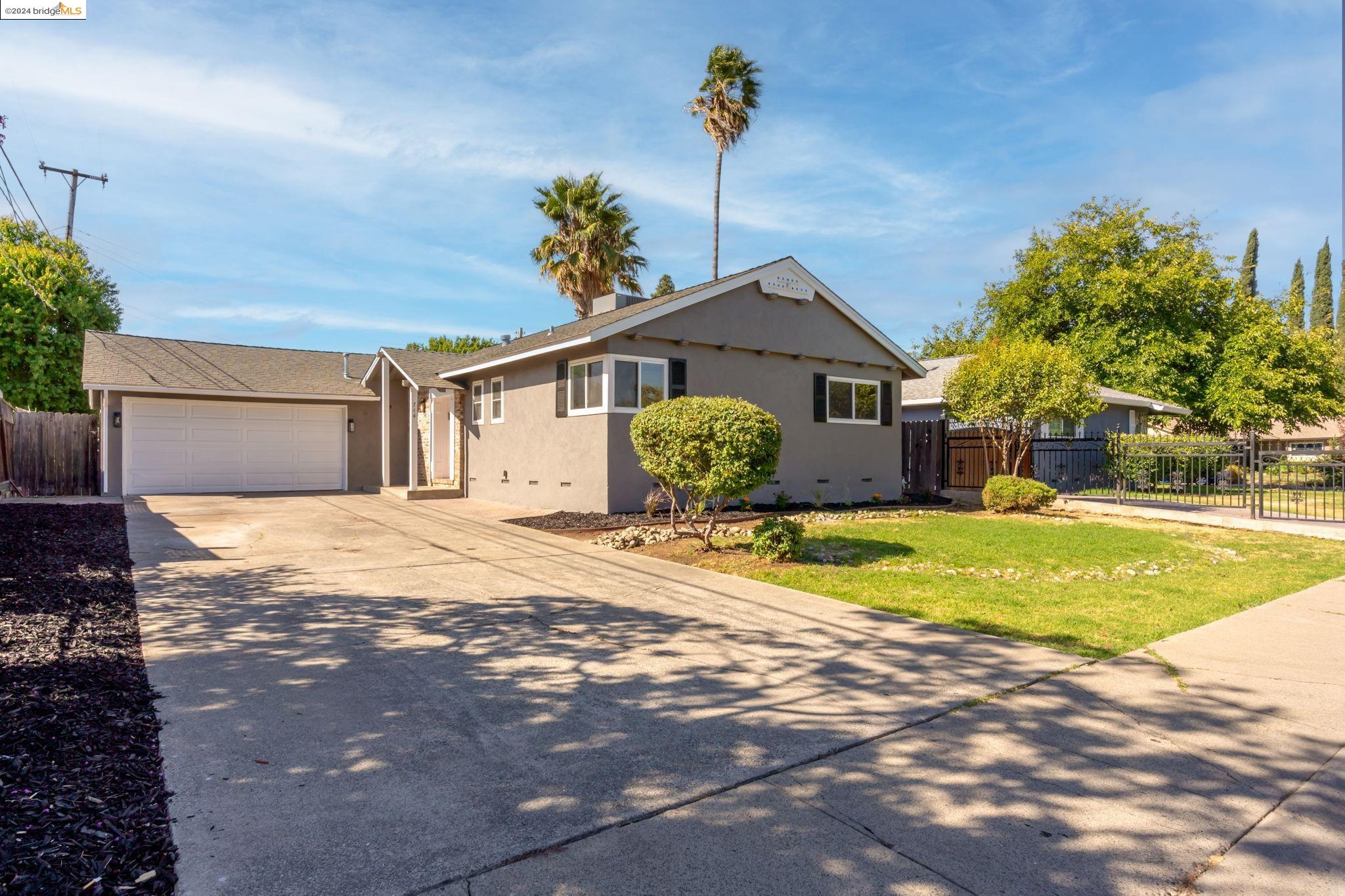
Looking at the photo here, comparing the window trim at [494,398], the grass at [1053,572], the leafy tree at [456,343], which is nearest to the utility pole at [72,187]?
the leafy tree at [456,343]

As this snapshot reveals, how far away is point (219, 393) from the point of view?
1834cm

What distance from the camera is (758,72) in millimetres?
25078

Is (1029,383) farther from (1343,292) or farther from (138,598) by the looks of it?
(1343,292)

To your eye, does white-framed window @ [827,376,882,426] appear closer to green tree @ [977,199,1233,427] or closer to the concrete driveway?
the concrete driveway

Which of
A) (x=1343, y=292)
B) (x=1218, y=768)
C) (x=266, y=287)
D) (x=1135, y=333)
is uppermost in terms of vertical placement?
(x=1343, y=292)

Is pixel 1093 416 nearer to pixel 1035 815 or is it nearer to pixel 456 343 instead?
pixel 1035 815

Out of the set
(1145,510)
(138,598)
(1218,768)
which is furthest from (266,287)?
(1218,768)

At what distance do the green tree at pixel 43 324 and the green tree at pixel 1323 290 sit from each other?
78.0m

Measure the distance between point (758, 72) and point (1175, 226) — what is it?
16.8m

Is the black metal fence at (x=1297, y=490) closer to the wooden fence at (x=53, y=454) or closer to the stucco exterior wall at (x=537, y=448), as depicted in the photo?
the stucco exterior wall at (x=537, y=448)

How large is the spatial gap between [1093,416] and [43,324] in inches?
1434

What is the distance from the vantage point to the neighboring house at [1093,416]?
2078 centimetres

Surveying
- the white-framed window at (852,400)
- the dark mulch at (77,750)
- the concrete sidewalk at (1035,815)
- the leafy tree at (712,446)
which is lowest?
the concrete sidewalk at (1035,815)

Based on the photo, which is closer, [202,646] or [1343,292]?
[202,646]
